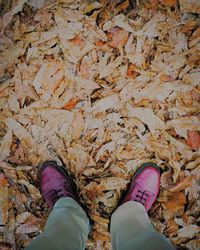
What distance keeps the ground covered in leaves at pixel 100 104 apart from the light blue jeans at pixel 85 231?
20 centimetres

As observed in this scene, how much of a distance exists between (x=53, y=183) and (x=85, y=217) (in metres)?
0.23

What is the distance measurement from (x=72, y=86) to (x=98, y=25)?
0.28 meters

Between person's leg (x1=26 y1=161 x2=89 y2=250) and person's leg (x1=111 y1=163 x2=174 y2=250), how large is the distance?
131 mm

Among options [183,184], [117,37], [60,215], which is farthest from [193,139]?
[60,215]

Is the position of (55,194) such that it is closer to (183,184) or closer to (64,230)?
(64,230)

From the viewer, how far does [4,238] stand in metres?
1.57

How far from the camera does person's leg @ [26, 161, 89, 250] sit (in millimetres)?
1093

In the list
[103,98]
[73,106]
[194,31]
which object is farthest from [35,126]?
[194,31]

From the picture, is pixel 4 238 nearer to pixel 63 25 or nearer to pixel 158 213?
pixel 158 213

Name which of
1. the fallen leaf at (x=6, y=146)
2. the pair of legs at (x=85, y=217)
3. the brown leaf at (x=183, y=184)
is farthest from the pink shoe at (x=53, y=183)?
the brown leaf at (x=183, y=184)

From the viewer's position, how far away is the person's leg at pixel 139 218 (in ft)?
3.40

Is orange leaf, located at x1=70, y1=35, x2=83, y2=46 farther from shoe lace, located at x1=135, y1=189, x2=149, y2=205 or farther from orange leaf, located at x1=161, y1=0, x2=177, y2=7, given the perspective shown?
shoe lace, located at x1=135, y1=189, x2=149, y2=205

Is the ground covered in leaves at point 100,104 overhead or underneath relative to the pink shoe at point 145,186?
overhead

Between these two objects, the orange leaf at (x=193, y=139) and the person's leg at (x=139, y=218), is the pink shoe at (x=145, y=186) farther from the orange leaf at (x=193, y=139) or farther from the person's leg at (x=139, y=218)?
the orange leaf at (x=193, y=139)
